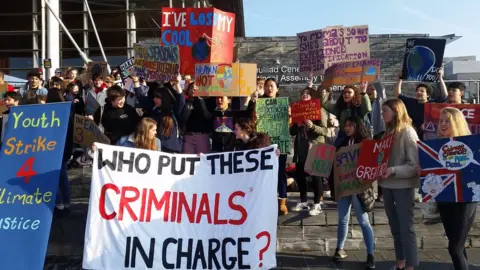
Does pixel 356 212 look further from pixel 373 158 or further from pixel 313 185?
pixel 313 185

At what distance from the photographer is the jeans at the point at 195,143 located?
22.6ft

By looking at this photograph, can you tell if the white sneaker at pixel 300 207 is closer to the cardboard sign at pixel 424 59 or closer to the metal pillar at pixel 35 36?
the cardboard sign at pixel 424 59

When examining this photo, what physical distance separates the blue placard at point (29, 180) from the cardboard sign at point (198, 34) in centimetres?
286

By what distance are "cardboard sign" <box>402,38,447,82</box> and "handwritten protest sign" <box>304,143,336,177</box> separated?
6.18 feet

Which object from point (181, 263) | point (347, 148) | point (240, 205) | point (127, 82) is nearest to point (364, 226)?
point (347, 148)

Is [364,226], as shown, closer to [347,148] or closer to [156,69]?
[347,148]

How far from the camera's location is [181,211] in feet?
16.6

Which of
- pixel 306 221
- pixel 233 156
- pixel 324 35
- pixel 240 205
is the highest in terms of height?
pixel 324 35

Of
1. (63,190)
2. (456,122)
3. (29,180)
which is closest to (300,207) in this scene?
(456,122)

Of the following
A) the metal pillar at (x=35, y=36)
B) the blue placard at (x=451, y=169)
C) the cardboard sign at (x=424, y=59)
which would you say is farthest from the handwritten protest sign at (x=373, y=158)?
the metal pillar at (x=35, y=36)

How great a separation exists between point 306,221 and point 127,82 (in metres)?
4.26

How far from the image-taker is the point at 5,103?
291 inches

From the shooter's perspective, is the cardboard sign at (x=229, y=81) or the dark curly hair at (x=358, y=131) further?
the cardboard sign at (x=229, y=81)

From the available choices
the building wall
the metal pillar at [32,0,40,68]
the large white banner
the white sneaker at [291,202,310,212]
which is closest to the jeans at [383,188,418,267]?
the large white banner
